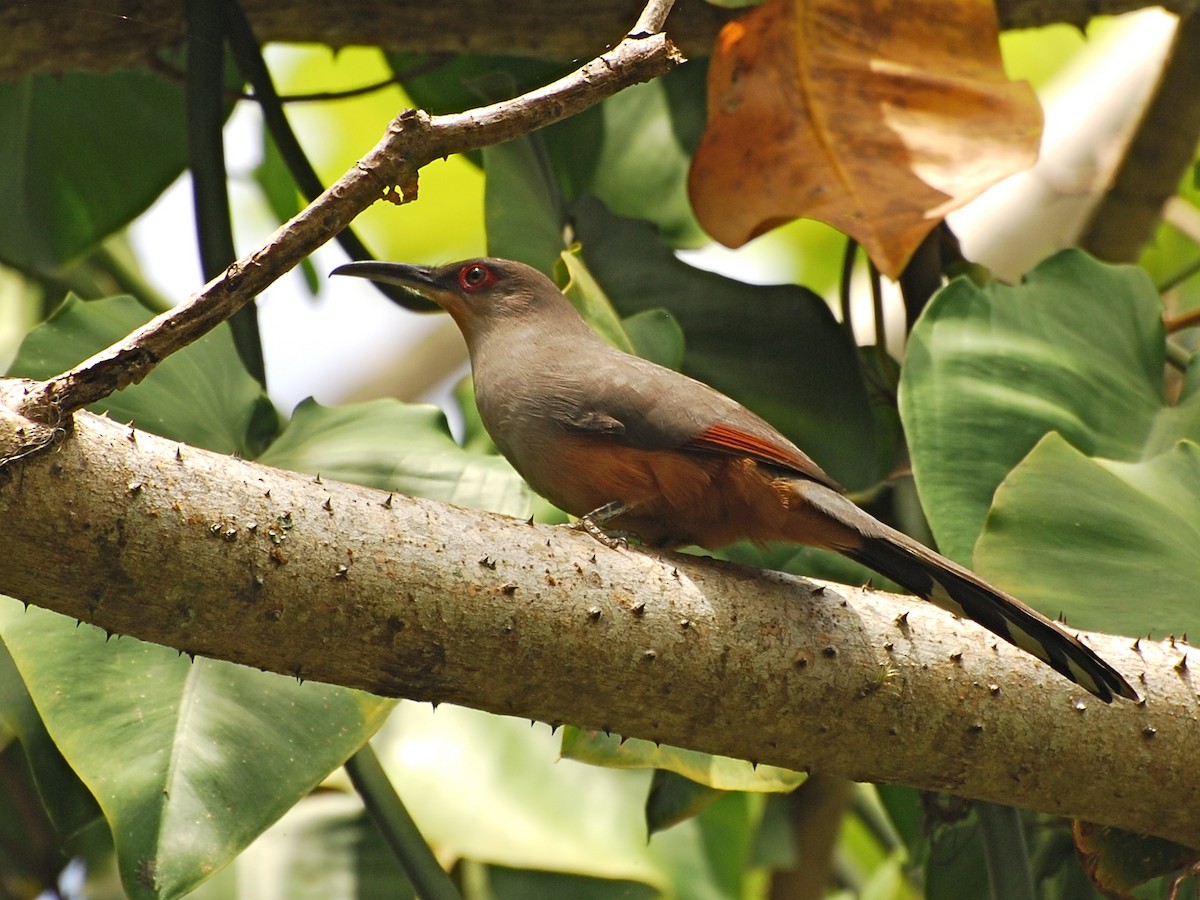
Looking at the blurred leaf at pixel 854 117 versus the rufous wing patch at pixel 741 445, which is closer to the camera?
the rufous wing patch at pixel 741 445

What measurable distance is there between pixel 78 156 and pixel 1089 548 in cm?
295

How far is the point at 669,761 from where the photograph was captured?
8.50 ft

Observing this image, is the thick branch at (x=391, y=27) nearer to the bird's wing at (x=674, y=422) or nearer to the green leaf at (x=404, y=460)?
the green leaf at (x=404, y=460)

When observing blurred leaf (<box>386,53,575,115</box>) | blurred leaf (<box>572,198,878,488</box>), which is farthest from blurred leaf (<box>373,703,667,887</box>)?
blurred leaf (<box>386,53,575,115</box>)

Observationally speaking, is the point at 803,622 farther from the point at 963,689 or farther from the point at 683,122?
the point at 683,122

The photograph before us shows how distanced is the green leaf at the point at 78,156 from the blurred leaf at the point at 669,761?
7.36 ft

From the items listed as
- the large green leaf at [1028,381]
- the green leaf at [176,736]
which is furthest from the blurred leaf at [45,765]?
the large green leaf at [1028,381]

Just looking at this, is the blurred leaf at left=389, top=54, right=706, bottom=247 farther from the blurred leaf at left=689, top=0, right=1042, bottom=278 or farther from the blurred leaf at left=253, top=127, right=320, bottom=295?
the blurred leaf at left=253, top=127, right=320, bottom=295

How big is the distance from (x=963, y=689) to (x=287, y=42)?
2.62 meters

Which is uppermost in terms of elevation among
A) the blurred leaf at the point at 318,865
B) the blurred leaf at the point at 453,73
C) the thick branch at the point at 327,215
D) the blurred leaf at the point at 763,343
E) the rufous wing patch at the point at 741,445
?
the thick branch at the point at 327,215

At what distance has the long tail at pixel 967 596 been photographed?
7.06ft

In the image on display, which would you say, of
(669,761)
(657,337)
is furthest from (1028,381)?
(669,761)

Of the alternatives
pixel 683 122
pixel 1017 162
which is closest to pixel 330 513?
pixel 1017 162

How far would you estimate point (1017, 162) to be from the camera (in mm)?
3129
